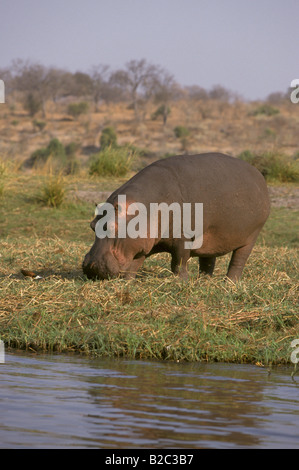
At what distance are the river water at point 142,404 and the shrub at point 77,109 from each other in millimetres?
42809

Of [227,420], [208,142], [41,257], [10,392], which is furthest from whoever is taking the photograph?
[208,142]

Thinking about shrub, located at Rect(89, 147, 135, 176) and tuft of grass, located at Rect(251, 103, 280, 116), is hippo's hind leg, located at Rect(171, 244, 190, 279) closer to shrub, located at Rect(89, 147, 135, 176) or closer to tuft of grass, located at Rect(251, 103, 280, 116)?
shrub, located at Rect(89, 147, 135, 176)

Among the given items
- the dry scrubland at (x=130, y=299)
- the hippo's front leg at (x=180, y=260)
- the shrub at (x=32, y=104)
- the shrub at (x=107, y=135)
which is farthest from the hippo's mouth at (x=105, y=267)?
the shrub at (x=32, y=104)

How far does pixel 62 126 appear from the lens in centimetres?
4553

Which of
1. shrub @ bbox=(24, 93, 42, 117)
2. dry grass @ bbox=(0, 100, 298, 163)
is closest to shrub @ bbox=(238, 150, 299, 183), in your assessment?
dry grass @ bbox=(0, 100, 298, 163)

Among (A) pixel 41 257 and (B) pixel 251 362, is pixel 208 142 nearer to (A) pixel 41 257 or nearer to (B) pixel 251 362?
(A) pixel 41 257

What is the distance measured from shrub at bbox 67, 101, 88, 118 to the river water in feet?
140

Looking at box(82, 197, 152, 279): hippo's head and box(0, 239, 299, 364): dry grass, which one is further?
box(82, 197, 152, 279): hippo's head

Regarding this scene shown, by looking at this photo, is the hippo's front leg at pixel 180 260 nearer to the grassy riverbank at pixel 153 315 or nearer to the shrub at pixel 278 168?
the grassy riverbank at pixel 153 315

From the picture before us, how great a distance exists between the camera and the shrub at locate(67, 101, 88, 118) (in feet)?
155

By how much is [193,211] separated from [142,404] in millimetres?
3359

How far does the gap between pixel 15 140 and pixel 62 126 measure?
4.40 m

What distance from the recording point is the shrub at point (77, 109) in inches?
1860

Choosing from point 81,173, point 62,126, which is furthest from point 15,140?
point 81,173
